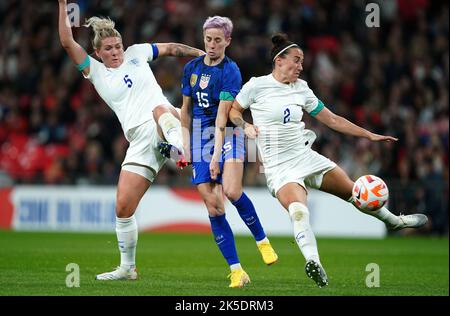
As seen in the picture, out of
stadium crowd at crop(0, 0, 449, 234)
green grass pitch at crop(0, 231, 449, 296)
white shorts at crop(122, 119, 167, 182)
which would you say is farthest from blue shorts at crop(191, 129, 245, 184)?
stadium crowd at crop(0, 0, 449, 234)

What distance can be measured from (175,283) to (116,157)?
10192 millimetres

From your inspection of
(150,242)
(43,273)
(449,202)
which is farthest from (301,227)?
(449,202)

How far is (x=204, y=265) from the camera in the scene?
11711mm

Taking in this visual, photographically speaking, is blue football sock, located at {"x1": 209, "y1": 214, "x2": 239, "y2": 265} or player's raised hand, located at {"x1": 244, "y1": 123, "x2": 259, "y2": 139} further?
blue football sock, located at {"x1": 209, "y1": 214, "x2": 239, "y2": 265}

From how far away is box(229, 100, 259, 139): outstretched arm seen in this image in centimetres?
873

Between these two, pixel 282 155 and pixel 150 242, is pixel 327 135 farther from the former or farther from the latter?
pixel 282 155

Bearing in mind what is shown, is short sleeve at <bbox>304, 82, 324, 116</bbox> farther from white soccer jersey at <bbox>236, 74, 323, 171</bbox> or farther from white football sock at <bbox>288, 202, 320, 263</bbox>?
white football sock at <bbox>288, 202, 320, 263</bbox>

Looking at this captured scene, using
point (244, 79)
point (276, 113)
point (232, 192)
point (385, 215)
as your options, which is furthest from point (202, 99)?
point (244, 79)

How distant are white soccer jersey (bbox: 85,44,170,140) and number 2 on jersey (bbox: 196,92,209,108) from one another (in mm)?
476

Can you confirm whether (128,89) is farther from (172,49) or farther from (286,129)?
(286,129)

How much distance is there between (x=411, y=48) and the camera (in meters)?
20.8

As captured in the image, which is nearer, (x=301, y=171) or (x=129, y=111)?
(x=301, y=171)

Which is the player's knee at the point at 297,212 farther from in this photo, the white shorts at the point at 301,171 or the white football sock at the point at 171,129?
the white football sock at the point at 171,129

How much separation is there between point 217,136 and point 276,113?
0.63 metres
